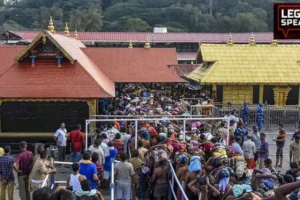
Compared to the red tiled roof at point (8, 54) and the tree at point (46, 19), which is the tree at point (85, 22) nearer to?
the tree at point (46, 19)

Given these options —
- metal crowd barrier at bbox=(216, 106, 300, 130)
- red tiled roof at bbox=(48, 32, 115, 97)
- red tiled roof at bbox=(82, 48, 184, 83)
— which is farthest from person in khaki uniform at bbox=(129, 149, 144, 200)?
metal crowd barrier at bbox=(216, 106, 300, 130)

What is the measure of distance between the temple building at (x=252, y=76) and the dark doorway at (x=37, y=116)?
9400mm

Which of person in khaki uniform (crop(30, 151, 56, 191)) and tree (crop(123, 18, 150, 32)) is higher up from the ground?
tree (crop(123, 18, 150, 32))

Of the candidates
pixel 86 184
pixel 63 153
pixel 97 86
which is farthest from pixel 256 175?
pixel 97 86

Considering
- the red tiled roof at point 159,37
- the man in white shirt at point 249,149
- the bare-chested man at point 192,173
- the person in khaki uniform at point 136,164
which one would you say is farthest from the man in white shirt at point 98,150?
the red tiled roof at point 159,37

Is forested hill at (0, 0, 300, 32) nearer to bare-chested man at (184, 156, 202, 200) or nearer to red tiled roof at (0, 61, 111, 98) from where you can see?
red tiled roof at (0, 61, 111, 98)

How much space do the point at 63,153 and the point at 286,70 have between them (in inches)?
584

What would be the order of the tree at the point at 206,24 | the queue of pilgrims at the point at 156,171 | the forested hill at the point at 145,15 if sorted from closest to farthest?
the queue of pilgrims at the point at 156,171
the forested hill at the point at 145,15
the tree at the point at 206,24

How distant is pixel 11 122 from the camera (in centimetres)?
1495

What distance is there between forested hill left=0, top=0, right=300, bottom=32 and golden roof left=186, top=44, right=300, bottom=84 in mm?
42936

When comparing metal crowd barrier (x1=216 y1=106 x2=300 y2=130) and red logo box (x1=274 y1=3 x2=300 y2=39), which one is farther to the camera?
metal crowd barrier (x1=216 y1=106 x2=300 y2=130)

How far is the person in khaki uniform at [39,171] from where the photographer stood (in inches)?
341

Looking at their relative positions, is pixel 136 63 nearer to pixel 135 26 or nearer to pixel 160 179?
pixel 160 179

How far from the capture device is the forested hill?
6856 cm
